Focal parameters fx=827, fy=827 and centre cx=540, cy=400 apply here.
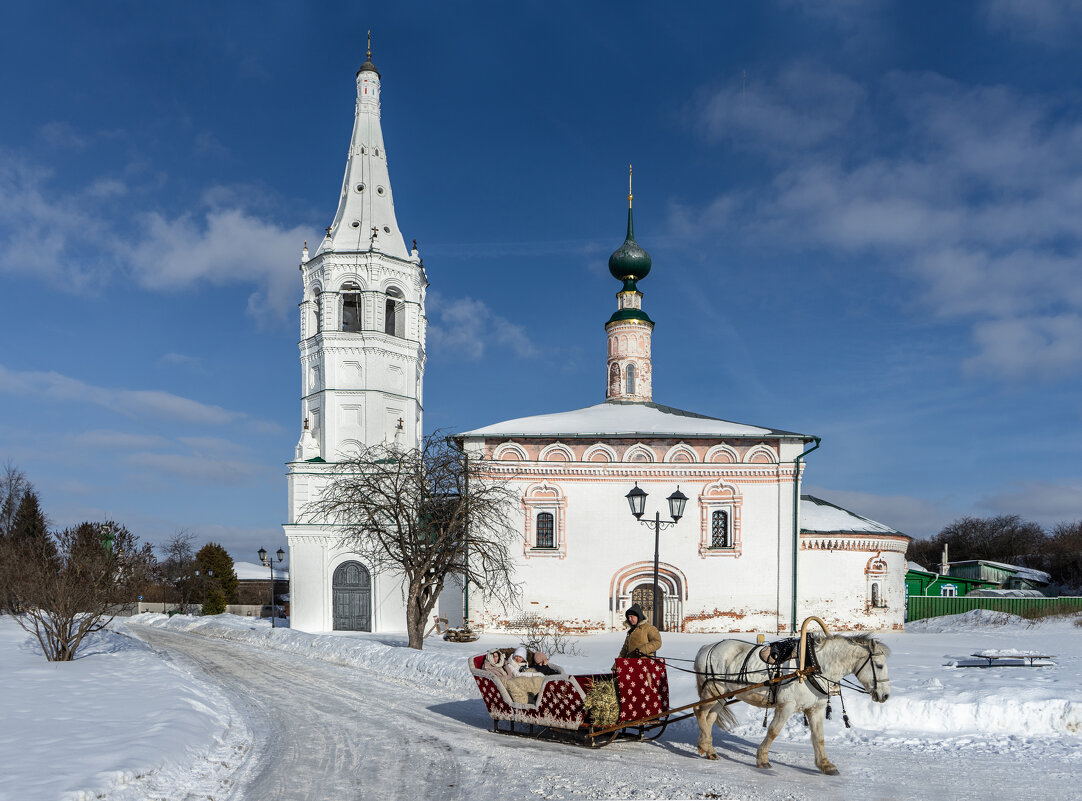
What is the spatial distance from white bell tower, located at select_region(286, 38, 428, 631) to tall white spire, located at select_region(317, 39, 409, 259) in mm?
41

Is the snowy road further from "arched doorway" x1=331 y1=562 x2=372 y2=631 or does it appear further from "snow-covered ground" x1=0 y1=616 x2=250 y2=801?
"arched doorway" x1=331 y1=562 x2=372 y2=631

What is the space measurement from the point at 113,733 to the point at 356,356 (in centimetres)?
2315

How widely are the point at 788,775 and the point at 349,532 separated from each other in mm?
21586

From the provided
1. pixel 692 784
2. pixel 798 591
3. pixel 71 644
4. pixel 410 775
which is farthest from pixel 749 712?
pixel 798 591

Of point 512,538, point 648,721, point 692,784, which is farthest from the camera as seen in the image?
point 512,538

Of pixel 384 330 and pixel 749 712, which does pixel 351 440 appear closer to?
pixel 384 330

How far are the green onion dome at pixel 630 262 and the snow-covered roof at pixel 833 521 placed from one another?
1103 centimetres

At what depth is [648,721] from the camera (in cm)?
922

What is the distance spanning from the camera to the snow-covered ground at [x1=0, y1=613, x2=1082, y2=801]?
797cm

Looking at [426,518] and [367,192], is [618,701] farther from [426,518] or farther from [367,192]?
[367,192]

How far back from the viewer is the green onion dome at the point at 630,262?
33.4m

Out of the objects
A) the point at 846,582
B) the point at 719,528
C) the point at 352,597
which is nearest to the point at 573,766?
the point at 719,528

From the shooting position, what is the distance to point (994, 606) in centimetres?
3647

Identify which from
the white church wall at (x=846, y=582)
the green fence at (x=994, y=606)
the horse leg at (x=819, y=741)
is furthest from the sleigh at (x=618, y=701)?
the green fence at (x=994, y=606)
